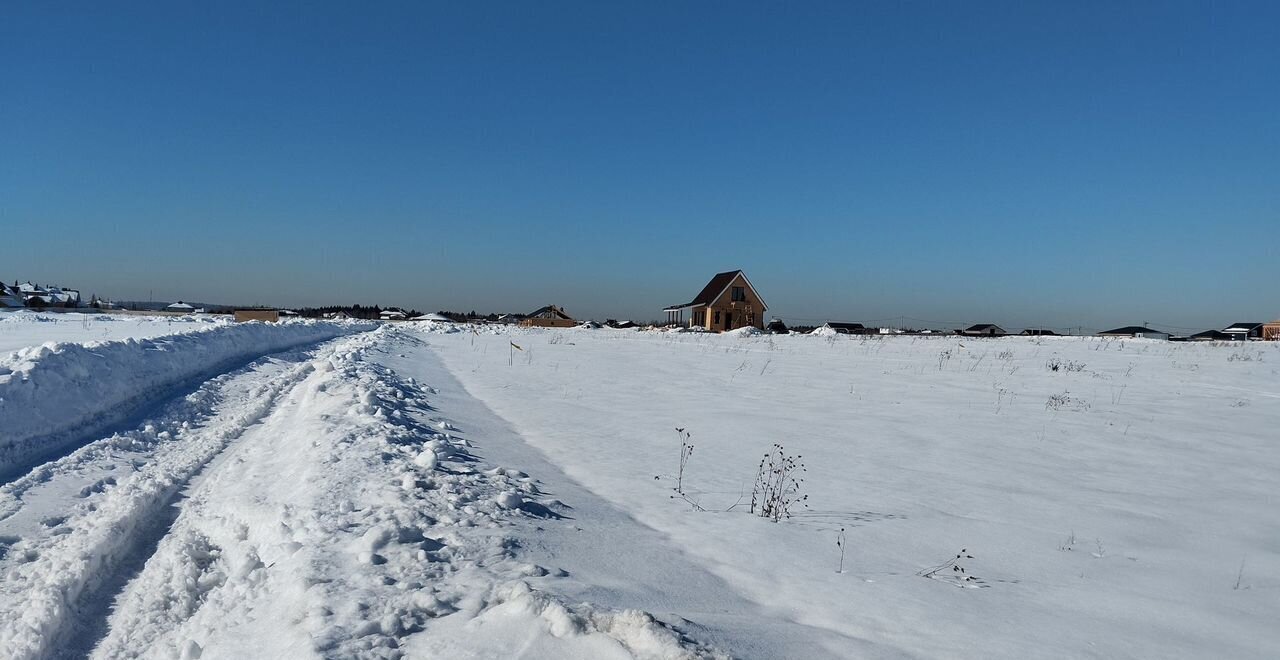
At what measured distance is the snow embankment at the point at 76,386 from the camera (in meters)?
6.36

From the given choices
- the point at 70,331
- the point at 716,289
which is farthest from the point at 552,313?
the point at 70,331

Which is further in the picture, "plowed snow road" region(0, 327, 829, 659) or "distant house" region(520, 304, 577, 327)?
"distant house" region(520, 304, 577, 327)

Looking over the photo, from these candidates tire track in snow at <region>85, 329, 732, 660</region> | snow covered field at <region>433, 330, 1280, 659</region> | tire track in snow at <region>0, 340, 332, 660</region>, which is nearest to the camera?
tire track in snow at <region>85, 329, 732, 660</region>

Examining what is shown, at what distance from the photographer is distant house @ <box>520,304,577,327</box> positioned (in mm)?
61125

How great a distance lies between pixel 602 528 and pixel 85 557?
279 cm

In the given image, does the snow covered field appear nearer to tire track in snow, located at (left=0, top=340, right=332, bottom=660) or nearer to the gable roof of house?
tire track in snow, located at (left=0, top=340, right=332, bottom=660)

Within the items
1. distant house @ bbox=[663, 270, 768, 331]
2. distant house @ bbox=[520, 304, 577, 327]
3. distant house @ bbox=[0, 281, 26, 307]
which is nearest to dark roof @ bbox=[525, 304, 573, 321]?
distant house @ bbox=[520, 304, 577, 327]

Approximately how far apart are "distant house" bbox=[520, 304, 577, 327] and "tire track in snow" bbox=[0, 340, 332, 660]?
5448 centimetres

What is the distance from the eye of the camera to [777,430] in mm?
7895

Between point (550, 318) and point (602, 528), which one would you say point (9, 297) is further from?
point (602, 528)

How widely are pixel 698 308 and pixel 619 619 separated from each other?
1884 inches

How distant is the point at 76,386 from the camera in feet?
27.1

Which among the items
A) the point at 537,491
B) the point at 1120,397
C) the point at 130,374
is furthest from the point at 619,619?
the point at 1120,397

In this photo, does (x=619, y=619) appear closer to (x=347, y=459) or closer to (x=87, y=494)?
(x=347, y=459)
